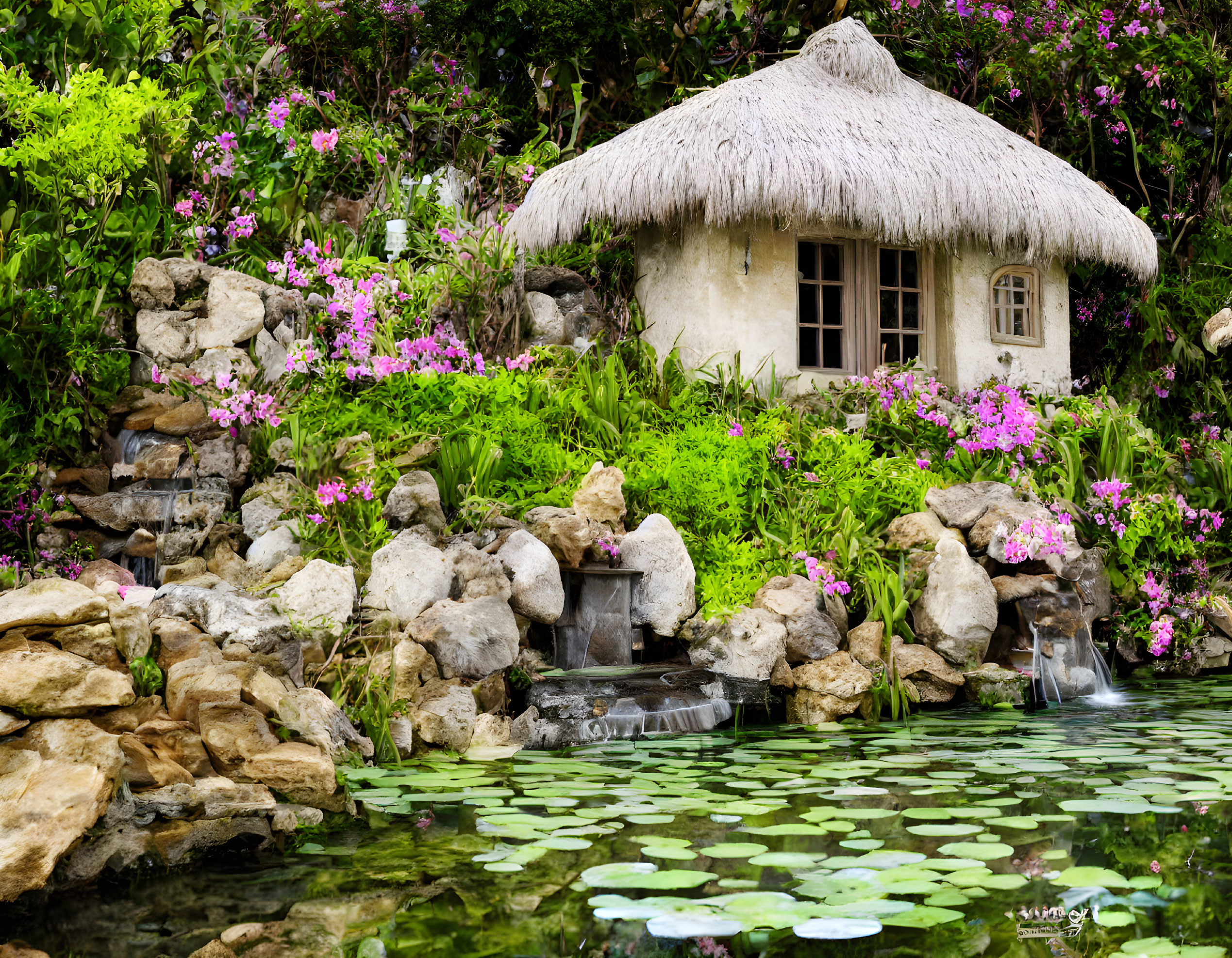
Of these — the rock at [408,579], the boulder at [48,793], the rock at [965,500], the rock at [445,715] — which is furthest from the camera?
the rock at [965,500]

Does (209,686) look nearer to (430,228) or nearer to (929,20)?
(430,228)

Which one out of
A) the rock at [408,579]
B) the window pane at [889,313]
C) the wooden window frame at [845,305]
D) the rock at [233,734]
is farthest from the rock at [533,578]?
the window pane at [889,313]

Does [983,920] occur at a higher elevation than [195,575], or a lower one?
lower

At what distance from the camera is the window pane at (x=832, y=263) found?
10.5 m

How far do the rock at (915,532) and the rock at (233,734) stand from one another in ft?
14.1

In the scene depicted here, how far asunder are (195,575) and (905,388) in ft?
18.3

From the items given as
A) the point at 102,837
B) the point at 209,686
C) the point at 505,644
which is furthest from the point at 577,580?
the point at 102,837

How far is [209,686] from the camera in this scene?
4371mm

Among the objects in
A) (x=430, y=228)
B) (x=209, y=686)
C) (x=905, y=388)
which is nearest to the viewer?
(x=209, y=686)

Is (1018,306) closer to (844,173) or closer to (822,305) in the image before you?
(822,305)

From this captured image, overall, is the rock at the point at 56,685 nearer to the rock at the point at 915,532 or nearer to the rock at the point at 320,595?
the rock at the point at 320,595

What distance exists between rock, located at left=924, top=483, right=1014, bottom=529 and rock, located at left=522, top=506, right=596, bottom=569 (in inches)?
98.1

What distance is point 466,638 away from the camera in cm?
576

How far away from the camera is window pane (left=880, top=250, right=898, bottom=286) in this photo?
10.7 metres
